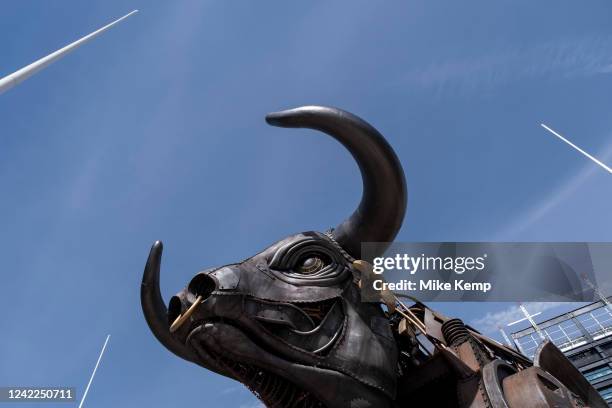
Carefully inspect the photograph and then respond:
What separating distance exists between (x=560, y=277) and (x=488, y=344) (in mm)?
3771

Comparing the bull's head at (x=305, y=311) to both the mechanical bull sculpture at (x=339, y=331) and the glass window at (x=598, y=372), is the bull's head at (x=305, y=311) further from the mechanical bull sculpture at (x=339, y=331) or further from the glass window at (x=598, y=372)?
the glass window at (x=598, y=372)

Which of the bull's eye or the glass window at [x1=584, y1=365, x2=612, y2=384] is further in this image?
the glass window at [x1=584, y1=365, x2=612, y2=384]

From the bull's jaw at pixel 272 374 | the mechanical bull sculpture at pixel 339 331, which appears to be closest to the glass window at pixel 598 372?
the mechanical bull sculpture at pixel 339 331

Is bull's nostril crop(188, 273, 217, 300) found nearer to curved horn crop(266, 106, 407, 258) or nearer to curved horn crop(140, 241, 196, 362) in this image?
curved horn crop(140, 241, 196, 362)

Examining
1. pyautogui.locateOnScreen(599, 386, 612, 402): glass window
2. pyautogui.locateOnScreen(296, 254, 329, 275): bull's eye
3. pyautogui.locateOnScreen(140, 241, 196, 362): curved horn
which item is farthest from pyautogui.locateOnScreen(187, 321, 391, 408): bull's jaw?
pyautogui.locateOnScreen(599, 386, 612, 402): glass window

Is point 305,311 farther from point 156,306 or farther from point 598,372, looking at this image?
point 598,372

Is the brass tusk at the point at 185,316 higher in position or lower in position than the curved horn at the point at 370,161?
lower

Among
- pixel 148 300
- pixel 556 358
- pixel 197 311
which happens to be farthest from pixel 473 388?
pixel 148 300

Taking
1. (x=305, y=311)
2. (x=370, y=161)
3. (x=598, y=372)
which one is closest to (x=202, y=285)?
(x=305, y=311)

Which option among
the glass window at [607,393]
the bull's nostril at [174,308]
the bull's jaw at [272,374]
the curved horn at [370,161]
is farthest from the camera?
the glass window at [607,393]

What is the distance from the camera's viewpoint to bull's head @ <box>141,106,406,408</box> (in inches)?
171

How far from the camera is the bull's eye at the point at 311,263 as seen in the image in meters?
5.17

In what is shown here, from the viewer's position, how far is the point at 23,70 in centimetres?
715

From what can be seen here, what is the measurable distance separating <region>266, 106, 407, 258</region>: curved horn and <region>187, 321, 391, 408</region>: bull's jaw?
1.70 m
